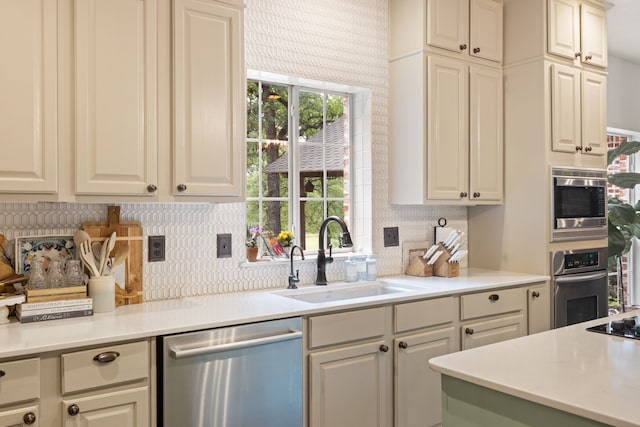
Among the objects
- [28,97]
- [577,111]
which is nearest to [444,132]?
[577,111]

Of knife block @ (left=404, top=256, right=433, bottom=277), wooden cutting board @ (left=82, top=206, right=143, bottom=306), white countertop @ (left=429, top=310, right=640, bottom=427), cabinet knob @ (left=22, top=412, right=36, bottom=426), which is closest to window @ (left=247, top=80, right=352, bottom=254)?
knife block @ (left=404, top=256, right=433, bottom=277)

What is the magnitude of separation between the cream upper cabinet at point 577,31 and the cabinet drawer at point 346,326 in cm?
225

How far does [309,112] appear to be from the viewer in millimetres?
3330

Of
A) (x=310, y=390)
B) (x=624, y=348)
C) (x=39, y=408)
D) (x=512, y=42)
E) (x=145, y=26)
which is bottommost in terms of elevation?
(x=310, y=390)

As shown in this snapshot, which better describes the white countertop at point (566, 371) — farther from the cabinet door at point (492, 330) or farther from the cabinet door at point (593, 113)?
the cabinet door at point (593, 113)

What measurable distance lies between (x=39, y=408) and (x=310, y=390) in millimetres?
1088

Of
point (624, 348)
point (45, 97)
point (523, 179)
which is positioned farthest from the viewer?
point (523, 179)

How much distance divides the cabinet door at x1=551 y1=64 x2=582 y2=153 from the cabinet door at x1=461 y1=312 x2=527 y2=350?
3.92ft

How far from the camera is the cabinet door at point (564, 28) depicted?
11.6 feet

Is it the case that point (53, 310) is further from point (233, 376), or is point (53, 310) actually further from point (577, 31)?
point (577, 31)

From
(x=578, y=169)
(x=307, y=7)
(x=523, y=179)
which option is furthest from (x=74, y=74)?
(x=578, y=169)

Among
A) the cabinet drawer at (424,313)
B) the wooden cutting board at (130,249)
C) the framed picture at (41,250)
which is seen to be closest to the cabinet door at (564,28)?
the cabinet drawer at (424,313)

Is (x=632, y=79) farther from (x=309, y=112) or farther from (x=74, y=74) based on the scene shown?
(x=74, y=74)

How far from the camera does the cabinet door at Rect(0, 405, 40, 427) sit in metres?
1.67
